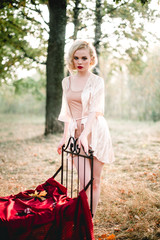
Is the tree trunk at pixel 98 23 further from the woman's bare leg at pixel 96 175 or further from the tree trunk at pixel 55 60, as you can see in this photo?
the woman's bare leg at pixel 96 175

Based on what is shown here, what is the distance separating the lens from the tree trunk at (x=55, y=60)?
25.3 ft

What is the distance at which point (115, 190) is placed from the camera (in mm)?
4035

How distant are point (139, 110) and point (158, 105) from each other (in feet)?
5.19

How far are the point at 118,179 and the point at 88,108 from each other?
104 inches

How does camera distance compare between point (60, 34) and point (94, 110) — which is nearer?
point (94, 110)

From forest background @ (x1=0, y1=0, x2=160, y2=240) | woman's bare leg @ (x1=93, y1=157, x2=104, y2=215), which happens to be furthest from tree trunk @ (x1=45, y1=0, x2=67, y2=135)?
woman's bare leg @ (x1=93, y1=157, x2=104, y2=215)

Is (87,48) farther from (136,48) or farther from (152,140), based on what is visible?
(136,48)

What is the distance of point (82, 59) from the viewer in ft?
8.30

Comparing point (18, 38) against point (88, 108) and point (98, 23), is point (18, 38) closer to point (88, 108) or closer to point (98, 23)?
point (98, 23)

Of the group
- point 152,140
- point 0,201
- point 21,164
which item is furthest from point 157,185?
point 152,140

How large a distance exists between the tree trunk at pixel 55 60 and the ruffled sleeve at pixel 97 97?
5.86 m

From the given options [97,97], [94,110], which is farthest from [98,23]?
[94,110]

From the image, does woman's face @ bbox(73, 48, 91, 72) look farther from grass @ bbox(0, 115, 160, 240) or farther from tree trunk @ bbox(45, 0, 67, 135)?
tree trunk @ bbox(45, 0, 67, 135)

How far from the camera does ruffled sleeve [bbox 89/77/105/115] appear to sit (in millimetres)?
2449
